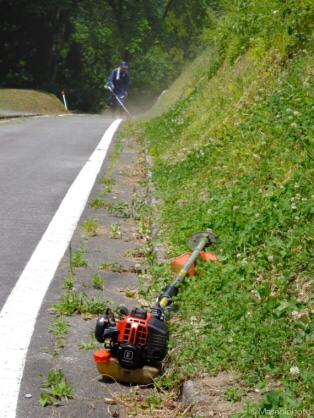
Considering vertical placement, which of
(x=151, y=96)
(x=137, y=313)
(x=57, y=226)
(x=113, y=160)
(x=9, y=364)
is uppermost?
(x=137, y=313)

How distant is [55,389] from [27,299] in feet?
4.60

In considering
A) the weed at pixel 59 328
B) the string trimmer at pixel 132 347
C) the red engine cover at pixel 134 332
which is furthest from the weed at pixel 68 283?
the red engine cover at pixel 134 332

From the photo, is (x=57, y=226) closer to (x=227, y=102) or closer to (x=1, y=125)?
(x=227, y=102)

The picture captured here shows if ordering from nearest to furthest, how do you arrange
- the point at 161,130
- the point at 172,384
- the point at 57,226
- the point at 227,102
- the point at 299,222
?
the point at 172,384 → the point at 299,222 → the point at 57,226 → the point at 227,102 → the point at 161,130

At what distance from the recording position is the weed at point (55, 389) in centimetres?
421

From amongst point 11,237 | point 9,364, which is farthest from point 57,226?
point 9,364

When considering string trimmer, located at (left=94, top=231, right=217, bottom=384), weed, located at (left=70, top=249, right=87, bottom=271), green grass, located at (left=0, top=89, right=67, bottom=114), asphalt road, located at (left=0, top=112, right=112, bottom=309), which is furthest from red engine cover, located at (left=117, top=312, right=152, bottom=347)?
green grass, located at (left=0, top=89, right=67, bottom=114)

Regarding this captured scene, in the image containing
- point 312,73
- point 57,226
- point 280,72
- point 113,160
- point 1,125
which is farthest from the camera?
point 1,125

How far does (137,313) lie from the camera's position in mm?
4691

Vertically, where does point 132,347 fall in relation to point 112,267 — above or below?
above

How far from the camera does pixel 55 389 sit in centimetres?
430

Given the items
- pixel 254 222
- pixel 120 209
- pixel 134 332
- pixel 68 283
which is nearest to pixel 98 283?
pixel 68 283

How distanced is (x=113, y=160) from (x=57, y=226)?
5.75 meters

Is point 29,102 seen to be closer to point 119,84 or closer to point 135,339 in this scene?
point 119,84
